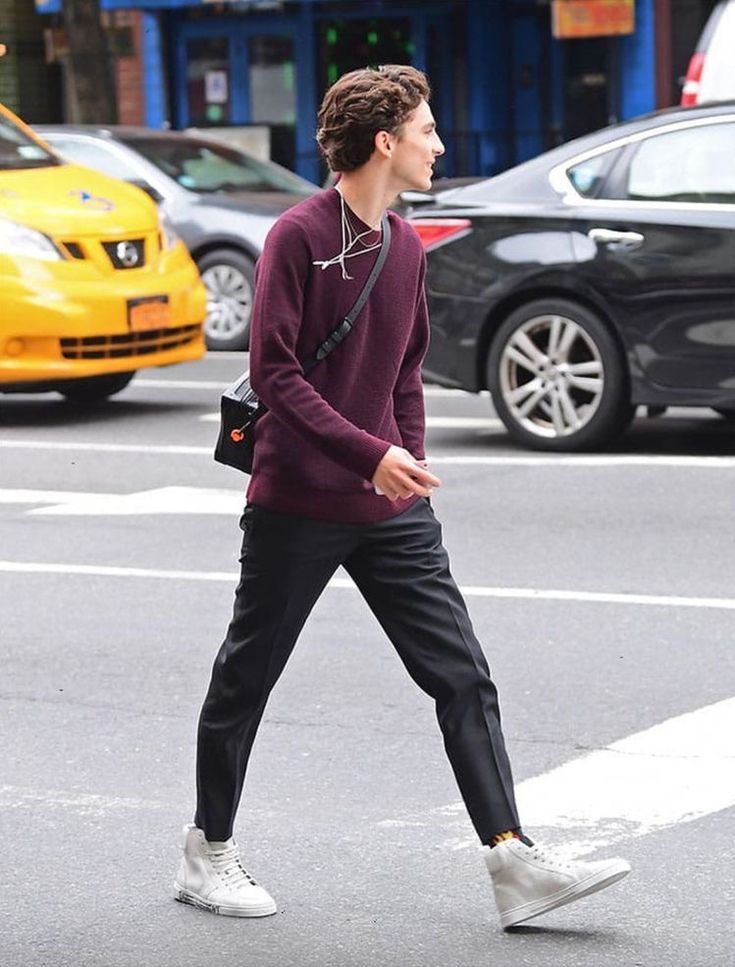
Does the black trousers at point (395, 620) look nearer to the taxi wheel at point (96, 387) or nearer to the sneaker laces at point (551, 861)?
the sneaker laces at point (551, 861)

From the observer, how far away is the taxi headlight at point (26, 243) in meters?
11.9

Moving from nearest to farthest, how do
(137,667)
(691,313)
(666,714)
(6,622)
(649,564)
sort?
(666,714) → (137,667) → (6,622) → (649,564) → (691,313)

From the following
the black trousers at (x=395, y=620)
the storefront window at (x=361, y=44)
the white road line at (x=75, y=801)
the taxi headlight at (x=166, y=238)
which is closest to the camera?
the black trousers at (x=395, y=620)

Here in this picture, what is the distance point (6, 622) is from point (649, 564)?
227 cm

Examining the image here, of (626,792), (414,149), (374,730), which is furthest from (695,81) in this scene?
(414,149)

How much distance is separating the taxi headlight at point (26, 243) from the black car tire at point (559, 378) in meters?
2.60

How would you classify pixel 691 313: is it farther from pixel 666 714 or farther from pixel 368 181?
pixel 368 181

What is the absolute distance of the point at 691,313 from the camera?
33.6 ft

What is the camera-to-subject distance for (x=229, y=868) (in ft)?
15.5

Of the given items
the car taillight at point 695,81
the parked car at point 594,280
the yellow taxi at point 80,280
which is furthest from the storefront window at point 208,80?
the parked car at point 594,280

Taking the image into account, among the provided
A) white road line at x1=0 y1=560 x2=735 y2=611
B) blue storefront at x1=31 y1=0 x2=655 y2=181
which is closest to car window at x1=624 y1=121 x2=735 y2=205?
white road line at x1=0 y1=560 x2=735 y2=611

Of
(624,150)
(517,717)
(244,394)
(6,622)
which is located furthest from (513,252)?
(244,394)

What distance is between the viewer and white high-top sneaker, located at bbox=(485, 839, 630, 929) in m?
4.46

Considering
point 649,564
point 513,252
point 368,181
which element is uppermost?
point 368,181
